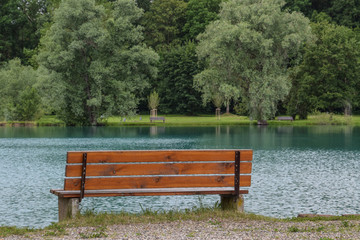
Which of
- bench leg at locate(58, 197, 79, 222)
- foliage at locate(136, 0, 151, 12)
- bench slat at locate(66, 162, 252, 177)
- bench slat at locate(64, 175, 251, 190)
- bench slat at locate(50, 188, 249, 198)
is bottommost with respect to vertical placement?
bench leg at locate(58, 197, 79, 222)

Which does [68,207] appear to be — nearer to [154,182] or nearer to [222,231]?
[154,182]

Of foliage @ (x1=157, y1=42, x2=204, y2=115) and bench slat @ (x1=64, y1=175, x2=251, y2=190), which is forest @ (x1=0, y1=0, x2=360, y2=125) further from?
bench slat @ (x1=64, y1=175, x2=251, y2=190)

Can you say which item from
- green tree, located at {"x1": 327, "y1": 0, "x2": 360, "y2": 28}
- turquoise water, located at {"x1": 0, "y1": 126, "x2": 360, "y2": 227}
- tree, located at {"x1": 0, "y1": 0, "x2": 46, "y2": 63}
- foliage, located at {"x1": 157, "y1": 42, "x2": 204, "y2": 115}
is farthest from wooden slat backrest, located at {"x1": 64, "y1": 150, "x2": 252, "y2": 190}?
tree, located at {"x1": 0, "y1": 0, "x2": 46, "y2": 63}

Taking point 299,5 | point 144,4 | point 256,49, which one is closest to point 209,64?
point 256,49

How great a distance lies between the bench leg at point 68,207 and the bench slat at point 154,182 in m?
0.23

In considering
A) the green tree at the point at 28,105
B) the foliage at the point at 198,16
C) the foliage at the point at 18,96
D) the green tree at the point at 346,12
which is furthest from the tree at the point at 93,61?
the green tree at the point at 346,12

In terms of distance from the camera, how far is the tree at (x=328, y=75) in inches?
2379

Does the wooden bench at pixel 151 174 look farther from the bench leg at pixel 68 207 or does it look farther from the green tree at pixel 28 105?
the green tree at pixel 28 105

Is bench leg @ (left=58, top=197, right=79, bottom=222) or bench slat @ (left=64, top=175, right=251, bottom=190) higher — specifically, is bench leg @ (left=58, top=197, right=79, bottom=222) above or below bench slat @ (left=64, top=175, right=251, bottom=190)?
below

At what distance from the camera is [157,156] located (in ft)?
26.8

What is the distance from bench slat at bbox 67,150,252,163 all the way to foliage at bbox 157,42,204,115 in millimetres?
63279

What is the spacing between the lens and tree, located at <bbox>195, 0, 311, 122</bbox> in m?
51.1

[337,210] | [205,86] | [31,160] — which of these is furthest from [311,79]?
[337,210]

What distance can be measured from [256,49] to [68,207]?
45949 mm
